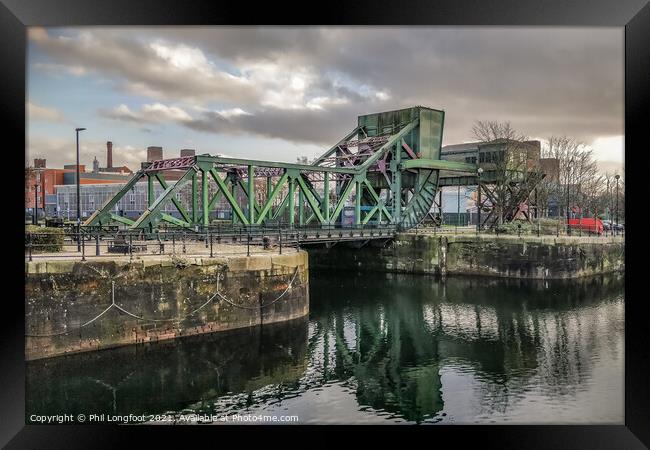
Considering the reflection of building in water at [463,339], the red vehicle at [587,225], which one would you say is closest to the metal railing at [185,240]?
the reflection of building in water at [463,339]

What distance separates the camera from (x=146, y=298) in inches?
661

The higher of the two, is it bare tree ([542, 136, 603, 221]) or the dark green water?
bare tree ([542, 136, 603, 221])

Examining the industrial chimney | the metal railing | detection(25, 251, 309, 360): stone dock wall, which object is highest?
the industrial chimney

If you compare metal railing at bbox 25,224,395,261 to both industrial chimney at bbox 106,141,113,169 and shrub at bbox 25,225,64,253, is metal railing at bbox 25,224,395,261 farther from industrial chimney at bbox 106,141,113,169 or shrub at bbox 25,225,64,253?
industrial chimney at bbox 106,141,113,169

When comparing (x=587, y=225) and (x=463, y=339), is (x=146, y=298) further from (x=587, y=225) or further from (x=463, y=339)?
(x=587, y=225)

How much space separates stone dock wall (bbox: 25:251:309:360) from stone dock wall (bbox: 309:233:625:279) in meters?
18.9

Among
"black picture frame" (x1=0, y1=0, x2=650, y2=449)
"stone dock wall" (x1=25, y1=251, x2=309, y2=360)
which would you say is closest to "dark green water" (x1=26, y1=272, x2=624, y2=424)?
"stone dock wall" (x1=25, y1=251, x2=309, y2=360)

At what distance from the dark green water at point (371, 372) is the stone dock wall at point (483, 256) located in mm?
10068

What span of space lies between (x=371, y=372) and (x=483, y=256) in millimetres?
21642

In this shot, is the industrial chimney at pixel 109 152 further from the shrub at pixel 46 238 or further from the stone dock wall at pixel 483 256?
the shrub at pixel 46 238

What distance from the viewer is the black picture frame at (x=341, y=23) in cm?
965

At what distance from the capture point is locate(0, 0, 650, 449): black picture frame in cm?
965
